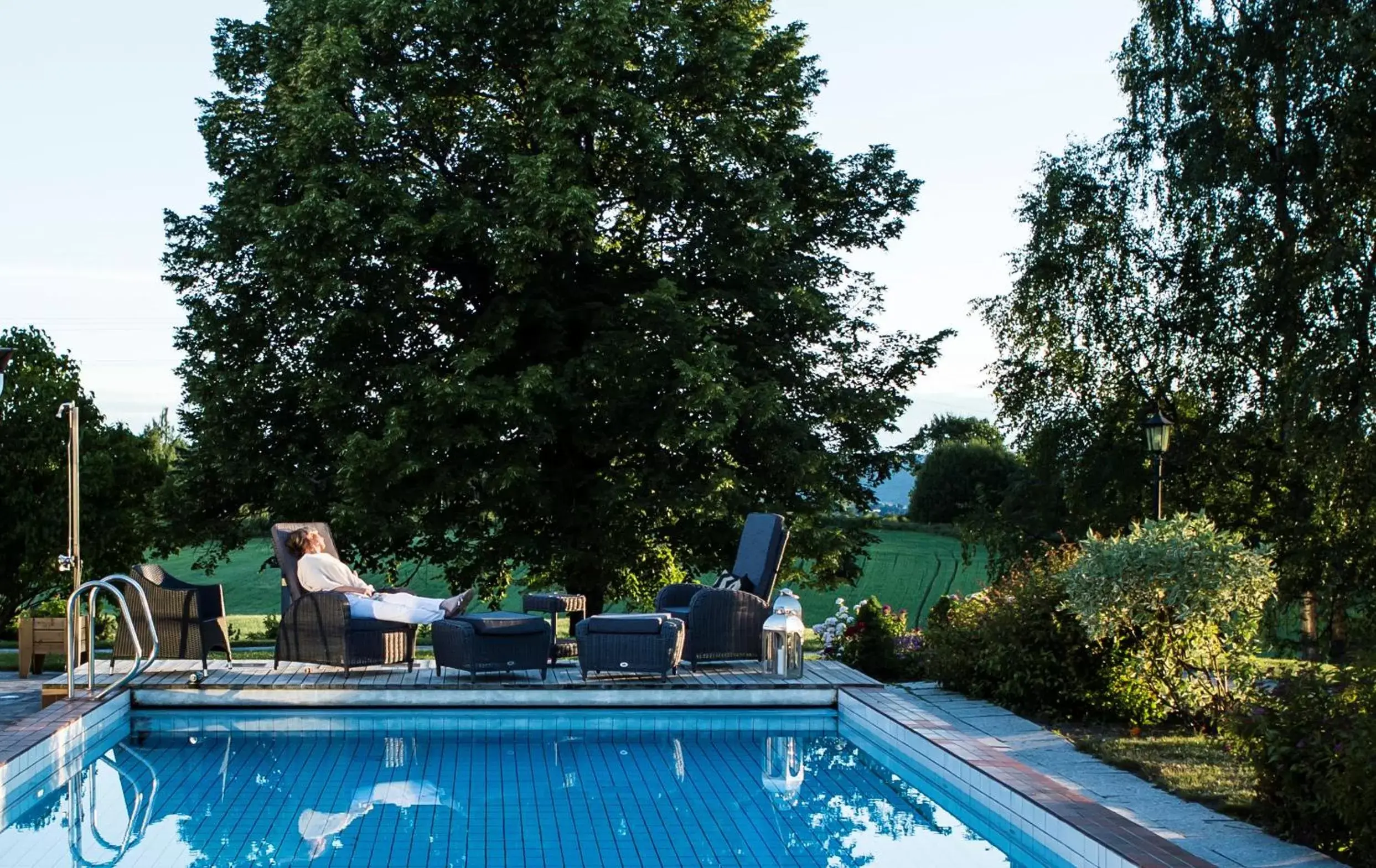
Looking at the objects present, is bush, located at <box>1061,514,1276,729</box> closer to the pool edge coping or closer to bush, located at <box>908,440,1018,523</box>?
the pool edge coping

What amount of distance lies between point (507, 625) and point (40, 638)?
12.5ft

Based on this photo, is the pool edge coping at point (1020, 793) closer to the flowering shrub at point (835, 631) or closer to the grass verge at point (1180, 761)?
the grass verge at point (1180, 761)

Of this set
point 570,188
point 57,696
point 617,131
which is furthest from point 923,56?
point 57,696

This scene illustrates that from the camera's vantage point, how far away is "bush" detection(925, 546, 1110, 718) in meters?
8.81

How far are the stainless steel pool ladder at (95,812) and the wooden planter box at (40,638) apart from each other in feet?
7.91

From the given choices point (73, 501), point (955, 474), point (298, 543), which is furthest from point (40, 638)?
point (955, 474)

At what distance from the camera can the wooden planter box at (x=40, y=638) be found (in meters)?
10.1

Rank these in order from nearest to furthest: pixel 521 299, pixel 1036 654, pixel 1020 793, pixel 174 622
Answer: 1. pixel 1020 793
2. pixel 1036 654
3. pixel 174 622
4. pixel 521 299

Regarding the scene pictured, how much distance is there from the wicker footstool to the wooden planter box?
155 inches

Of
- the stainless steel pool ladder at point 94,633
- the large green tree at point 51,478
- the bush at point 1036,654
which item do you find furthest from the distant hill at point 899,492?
the stainless steel pool ladder at point 94,633

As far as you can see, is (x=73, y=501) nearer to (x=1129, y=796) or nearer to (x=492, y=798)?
(x=492, y=798)

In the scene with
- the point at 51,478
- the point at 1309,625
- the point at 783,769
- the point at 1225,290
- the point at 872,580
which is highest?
the point at 1225,290

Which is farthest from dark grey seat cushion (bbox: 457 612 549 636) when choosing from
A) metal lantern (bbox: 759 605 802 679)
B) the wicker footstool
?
metal lantern (bbox: 759 605 802 679)

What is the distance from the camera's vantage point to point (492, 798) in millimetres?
6895
